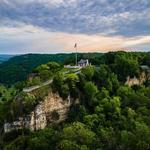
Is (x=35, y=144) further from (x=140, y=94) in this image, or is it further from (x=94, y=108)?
(x=140, y=94)

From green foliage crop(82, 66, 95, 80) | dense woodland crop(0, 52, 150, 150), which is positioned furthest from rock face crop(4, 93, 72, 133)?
green foliage crop(82, 66, 95, 80)

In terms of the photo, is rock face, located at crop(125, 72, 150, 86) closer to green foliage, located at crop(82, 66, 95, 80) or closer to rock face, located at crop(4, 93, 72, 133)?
green foliage, located at crop(82, 66, 95, 80)

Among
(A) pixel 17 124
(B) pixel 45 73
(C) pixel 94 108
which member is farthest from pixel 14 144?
(B) pixel 45 73

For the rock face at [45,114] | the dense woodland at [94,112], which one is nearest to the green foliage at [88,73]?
the dense woodland at [94,112]

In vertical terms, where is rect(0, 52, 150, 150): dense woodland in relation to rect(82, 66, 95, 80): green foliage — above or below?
below

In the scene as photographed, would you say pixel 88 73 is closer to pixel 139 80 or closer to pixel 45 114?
pixel 45 114

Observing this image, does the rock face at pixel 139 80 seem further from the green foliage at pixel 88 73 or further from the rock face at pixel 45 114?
the rock face at pixel 45 114

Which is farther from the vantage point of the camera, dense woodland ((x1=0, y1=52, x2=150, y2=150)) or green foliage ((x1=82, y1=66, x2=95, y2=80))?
green foliage ((x1=82, y1=66, x2=95, y2=80))
